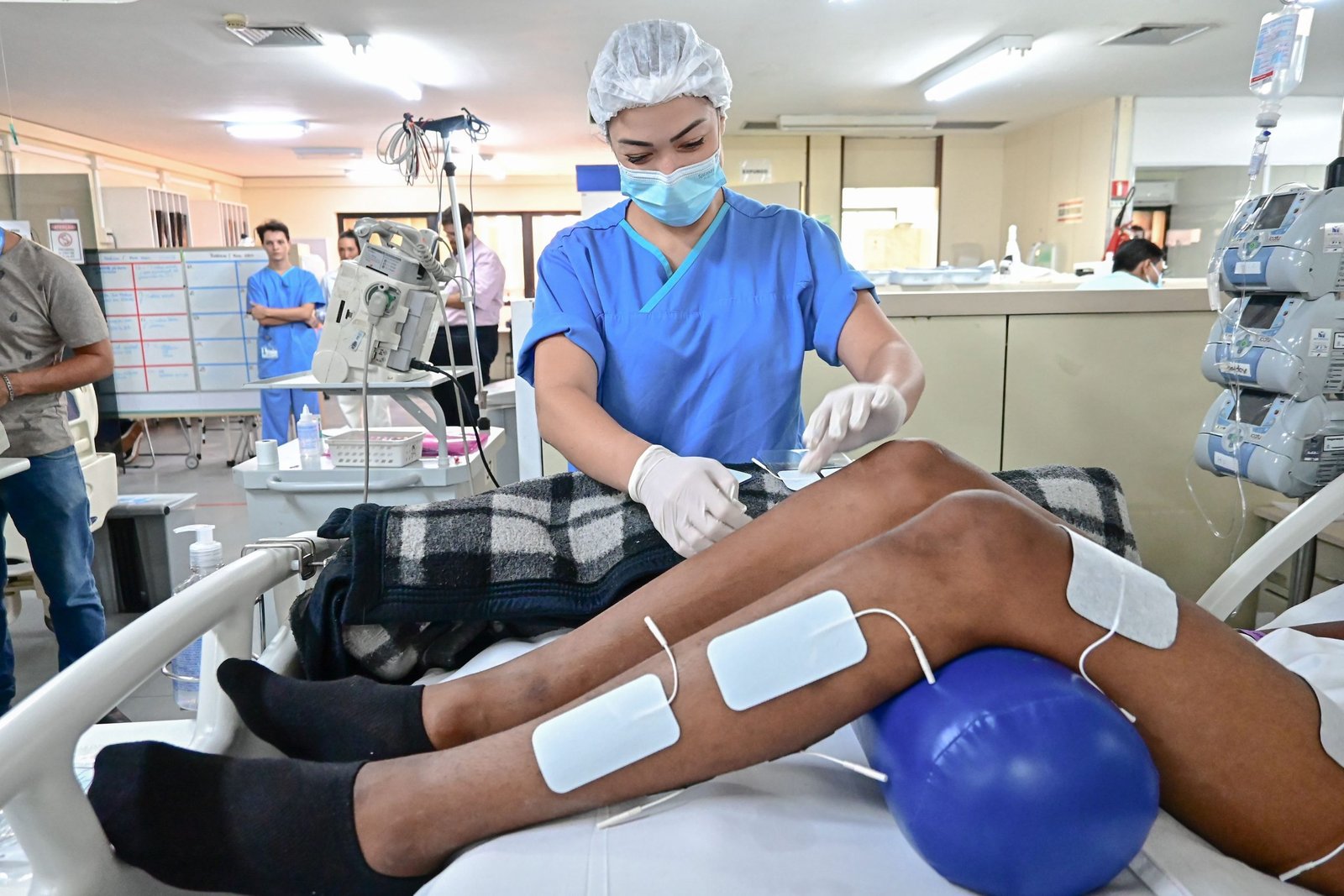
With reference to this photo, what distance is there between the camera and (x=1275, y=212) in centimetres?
155

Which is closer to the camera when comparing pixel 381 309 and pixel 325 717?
pixel 325 717

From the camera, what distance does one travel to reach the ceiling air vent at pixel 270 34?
446 centimetres

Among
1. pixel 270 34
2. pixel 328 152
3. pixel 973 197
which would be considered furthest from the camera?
pixel 328 152

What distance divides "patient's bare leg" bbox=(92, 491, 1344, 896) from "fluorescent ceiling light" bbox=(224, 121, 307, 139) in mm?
7785

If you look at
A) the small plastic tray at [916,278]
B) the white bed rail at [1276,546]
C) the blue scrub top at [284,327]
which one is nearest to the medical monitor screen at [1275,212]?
the white bed rail at [1276,546]

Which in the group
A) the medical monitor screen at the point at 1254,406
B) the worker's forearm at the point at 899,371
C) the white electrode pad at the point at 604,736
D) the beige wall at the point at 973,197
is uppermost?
the beige wall at the point at 973,197

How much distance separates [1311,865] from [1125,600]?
257 millimetres

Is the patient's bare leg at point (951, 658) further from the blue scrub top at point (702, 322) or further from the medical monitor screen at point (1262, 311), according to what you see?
the medical monitor screen at point (1262, 311)

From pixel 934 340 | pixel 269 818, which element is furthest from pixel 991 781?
pixel 934 340

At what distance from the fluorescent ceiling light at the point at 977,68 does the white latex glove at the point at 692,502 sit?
16.7 feet

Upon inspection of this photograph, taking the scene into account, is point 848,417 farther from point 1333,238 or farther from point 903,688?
point 1333,238

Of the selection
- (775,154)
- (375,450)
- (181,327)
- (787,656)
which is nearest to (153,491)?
(181,327)

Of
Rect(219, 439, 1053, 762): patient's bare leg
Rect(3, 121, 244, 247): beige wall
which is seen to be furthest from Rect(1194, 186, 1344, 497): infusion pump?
Rect(3, 121, 244, 247): beige wall

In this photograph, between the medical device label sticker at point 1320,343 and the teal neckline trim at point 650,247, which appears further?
the medical device label sticker at point 1320,343
